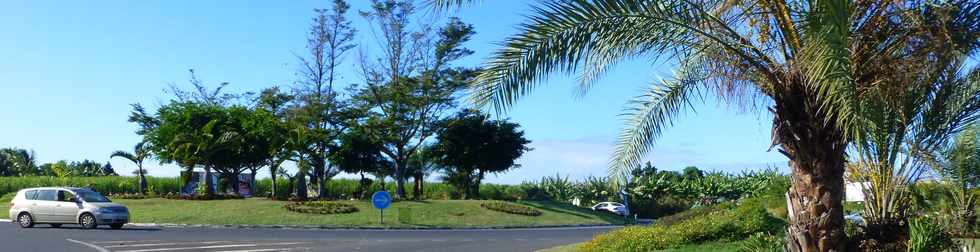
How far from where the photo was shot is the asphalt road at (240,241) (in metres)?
18.9

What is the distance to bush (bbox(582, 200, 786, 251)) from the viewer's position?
1552 centimetres

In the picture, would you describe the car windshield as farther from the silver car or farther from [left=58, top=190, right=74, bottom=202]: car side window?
[left=58, top=190, right=74, bottom=202]: car side window

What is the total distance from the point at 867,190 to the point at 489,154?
31416 millimetres

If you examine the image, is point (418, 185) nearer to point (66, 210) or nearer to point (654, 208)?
point (654, 208)

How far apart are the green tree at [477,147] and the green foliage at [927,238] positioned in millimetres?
32641

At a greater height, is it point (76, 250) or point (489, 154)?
point (489, 154)

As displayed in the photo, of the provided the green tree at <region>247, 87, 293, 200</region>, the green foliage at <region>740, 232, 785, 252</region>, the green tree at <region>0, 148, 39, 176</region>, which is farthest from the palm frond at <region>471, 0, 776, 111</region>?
the green tree at <region>0, 148, 39, 176</region>

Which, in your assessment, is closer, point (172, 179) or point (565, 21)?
point (565, 21)

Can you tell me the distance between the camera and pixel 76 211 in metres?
25.5

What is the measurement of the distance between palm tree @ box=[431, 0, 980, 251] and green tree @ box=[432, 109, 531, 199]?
33650mm

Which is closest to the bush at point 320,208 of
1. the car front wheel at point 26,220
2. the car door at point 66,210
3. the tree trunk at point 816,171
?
the car door at point 66,210

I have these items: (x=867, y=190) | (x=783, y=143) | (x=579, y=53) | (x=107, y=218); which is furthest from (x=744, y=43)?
(x=107, y=218)

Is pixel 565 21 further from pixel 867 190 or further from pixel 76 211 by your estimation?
pixel 76 211

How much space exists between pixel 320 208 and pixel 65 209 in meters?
10.1
